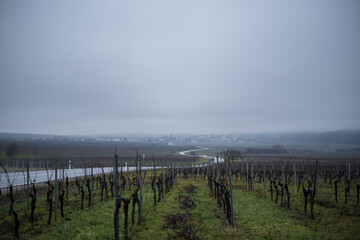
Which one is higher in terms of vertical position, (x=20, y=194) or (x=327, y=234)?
(x=327, y=234)

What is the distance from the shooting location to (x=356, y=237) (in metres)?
7.02

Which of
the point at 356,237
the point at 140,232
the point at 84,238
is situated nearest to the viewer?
the point at 356,237

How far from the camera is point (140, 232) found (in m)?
8.10

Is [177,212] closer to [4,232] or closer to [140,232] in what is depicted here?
[140,232]

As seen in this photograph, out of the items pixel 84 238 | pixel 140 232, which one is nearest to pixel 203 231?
pixel 140 232

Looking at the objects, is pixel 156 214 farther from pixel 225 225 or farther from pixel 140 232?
pixel 225 225

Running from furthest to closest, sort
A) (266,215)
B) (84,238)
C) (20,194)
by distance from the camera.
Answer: (20,194) → (266,215) → (84,238)

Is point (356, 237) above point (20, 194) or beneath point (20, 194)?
above

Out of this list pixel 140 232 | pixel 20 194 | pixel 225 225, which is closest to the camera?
pixel 140 232

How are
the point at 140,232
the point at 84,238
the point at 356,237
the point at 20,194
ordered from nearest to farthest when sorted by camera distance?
the point at 356,237 → the point at 84,238 → the point at 140,232 → the point at 20,194

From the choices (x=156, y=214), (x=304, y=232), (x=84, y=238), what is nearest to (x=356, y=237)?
(x=304, y=232)

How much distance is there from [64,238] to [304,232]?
9091mm

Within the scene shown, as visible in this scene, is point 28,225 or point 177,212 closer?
point 28,225

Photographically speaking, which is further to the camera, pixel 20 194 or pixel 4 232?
pixel 20 194
